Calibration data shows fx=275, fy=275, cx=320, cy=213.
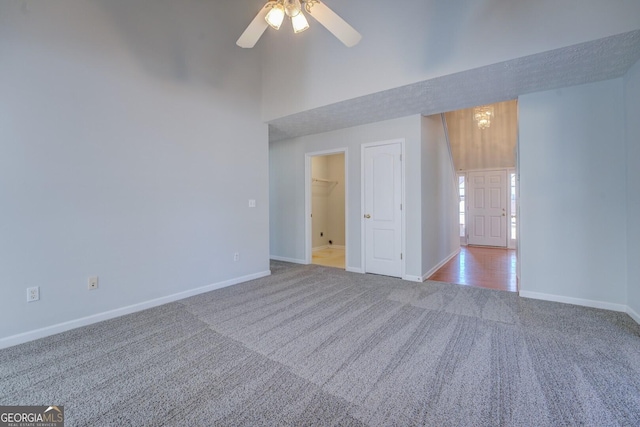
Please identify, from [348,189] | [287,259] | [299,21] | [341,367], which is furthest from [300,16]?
[287,259]

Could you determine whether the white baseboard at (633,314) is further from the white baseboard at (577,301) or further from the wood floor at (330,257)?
the wood floor at (330,257)

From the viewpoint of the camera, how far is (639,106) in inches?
95.9

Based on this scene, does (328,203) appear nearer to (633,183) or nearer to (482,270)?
(482,270)

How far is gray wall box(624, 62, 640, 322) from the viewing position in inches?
98.0

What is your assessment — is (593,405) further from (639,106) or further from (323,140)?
(323,140)

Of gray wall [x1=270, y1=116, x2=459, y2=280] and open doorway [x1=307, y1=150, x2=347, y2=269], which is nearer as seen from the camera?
gray wall [x1=270, y1=116, x2=459, y2=280]

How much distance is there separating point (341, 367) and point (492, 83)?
3.10 metres

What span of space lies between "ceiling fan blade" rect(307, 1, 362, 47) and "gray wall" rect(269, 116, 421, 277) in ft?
6.64

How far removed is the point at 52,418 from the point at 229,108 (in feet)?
11.1

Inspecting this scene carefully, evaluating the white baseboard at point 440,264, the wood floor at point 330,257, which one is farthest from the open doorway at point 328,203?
the white baseboard at point 440,264

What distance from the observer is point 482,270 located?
4.62 meters

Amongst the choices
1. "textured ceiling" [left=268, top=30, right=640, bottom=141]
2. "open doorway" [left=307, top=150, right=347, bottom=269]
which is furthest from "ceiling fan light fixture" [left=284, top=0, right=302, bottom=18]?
"open doorway" [left=307, top=150, right=347, bottom=269]

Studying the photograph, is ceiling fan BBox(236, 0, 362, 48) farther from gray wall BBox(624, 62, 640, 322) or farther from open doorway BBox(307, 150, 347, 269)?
open doorway BBox(307, 150, 347, 269)

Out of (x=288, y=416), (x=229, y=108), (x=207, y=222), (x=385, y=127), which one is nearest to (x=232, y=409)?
(x=288, y=416)
